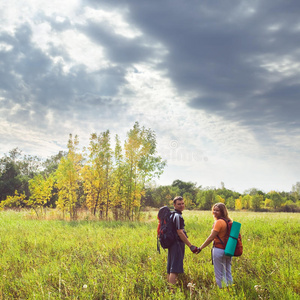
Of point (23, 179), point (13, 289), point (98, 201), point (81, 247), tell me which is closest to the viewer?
point (13, 289)

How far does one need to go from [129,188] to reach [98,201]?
10.8ft

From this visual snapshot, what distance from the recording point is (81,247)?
28.5ft

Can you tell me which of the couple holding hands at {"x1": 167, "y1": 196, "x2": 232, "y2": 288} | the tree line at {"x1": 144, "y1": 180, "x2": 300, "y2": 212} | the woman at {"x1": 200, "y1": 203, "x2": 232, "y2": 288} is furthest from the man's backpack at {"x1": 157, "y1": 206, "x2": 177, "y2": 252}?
the tree line at {"x1": 144, "y1": 180, "x2": 300, "y2": 212}

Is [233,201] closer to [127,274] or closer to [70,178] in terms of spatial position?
[70,178]

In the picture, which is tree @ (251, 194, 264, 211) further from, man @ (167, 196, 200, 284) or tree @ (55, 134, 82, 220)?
man @ (167, 196, 200, 284)

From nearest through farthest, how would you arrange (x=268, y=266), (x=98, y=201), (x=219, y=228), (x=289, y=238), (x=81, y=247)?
1. (x=219, y=228)
2. (x=268, y=266)
3. (x=81, y=247)
4. (x=289, y=238)
5. (x=98, y=201)

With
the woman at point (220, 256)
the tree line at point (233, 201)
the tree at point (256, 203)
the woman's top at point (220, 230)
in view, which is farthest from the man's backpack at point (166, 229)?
Result: the tree at point (256, 203)

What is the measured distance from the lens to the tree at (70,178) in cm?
2023

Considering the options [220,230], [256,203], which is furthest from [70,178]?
[256,203]

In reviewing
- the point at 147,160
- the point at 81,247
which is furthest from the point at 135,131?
the point at 81,247

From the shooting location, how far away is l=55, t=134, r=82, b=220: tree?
66.4 feet

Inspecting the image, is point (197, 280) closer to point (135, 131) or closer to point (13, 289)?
point (13, 289)

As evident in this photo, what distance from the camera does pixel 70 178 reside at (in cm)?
2055

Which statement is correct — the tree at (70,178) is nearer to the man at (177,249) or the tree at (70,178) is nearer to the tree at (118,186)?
the tree at (118,186)
